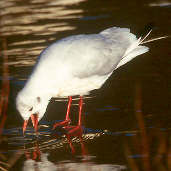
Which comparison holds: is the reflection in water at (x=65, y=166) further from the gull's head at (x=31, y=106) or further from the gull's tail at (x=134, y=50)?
the gull's tail at (x=134, y=50)

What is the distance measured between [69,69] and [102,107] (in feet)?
3.10

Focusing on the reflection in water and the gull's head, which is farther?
the gull's head

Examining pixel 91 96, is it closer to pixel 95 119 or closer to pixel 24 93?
pixel 95 119

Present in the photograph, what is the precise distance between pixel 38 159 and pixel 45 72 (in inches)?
61.1

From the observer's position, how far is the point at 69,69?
28.9ft

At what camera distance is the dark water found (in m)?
7.32

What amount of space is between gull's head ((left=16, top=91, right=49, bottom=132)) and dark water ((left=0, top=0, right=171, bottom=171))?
0.21 m

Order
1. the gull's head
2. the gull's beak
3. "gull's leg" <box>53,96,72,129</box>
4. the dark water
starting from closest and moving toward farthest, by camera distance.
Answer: the dark water < the gull's head < the gull's beak < "gull's leg" <box>53,96,72,129</box>

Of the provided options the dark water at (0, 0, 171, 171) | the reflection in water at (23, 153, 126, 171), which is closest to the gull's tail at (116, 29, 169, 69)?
the dark water at (0, 0, 171, 171)

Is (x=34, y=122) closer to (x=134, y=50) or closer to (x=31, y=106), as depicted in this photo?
(x=31, y=106)

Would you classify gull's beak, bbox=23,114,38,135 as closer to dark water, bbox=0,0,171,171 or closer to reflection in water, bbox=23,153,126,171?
dark water, bbox=0,0,171,171

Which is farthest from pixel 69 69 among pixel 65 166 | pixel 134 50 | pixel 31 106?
pixel 65 166

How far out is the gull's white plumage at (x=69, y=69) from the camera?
28.3 ft

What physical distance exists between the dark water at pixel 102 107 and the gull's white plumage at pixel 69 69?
16.5 inches
